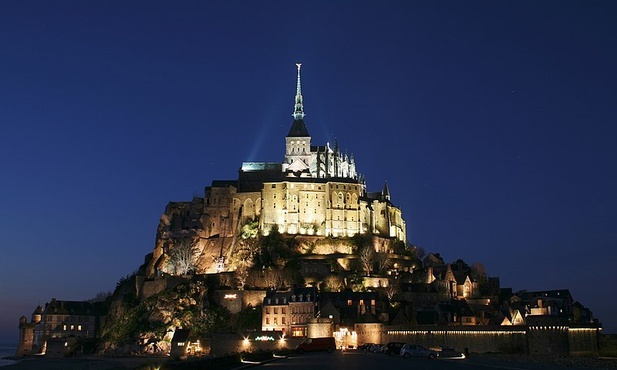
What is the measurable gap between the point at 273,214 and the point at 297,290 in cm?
3113

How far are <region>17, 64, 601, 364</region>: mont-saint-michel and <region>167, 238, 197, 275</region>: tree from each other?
274 millimetres

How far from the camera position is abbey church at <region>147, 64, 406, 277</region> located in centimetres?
11388

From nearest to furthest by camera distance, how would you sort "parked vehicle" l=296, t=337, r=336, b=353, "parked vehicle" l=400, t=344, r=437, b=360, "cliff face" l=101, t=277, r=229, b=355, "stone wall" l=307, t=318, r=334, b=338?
"parked vehicle" l=400, t=344, r=437, b=360 < "parked vehicle" l=296, t=337, r=336, b=353 < "stone wall" l=307, t=318, r=334, b=338 < "cliff face" l=101, t=277, r=229, b=355

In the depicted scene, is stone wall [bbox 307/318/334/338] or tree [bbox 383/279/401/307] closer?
stone wall [bbox 307/318/334/338]

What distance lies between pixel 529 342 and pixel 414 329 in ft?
53.6

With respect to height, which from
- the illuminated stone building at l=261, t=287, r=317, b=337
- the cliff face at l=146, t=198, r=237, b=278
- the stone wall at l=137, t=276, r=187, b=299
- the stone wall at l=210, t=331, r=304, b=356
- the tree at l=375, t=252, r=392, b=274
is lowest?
the stone wall at l=210, t=331, r=304, b=356

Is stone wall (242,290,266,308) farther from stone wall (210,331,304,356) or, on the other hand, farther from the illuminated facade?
the illuminated facade

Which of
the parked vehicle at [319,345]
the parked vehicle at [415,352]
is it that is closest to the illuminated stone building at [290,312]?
the parked vehicle at [319,345]

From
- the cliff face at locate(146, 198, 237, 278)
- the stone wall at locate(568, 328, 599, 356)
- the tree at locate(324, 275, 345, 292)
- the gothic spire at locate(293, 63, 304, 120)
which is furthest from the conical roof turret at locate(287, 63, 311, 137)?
the stone wall at locate(568, 328, 599, 356)

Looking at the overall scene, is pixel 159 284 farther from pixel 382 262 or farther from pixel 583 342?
pixel 583 342

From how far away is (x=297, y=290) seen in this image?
282ft

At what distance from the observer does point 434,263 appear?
115 m

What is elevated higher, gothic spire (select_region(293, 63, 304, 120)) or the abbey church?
gothic spire (select_region(293, 63, 304, 120))

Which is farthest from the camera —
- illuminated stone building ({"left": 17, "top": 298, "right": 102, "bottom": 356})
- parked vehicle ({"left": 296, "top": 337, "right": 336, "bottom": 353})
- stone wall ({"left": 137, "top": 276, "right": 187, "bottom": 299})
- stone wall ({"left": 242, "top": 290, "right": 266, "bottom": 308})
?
illuminated stone building ({"left": 17, "top": 298, "right": 102, "bottom": 356})
